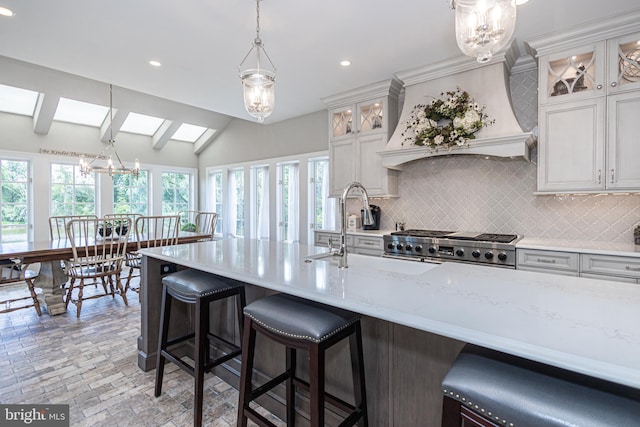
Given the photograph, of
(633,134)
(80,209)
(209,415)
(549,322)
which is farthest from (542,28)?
(80,209)

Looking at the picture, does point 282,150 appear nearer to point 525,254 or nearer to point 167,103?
point 167,103

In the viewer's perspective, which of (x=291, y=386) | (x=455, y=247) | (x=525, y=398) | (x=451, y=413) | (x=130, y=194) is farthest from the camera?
(x=130, y=194)

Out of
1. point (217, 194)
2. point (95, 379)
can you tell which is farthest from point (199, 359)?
point (217, 194)

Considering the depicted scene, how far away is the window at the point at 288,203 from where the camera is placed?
5.61 m

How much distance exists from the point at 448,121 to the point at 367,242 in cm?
156

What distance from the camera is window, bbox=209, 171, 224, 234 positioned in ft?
23.2

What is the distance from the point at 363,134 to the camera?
4.02m

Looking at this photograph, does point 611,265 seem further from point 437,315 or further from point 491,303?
point 437,315

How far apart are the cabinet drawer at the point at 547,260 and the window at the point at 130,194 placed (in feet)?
21.3

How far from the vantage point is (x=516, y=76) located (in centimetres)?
323

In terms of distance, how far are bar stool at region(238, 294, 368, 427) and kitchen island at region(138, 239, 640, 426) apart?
4.8 inches

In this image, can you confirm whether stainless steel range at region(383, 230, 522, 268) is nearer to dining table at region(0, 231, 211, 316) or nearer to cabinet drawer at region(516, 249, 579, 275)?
cabinet drawer at region(516, 249, 579, 275)

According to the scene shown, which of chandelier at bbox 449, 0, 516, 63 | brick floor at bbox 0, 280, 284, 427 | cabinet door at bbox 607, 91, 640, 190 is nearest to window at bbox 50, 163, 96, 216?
brick floor at bbox 0, 280, 284, 427
